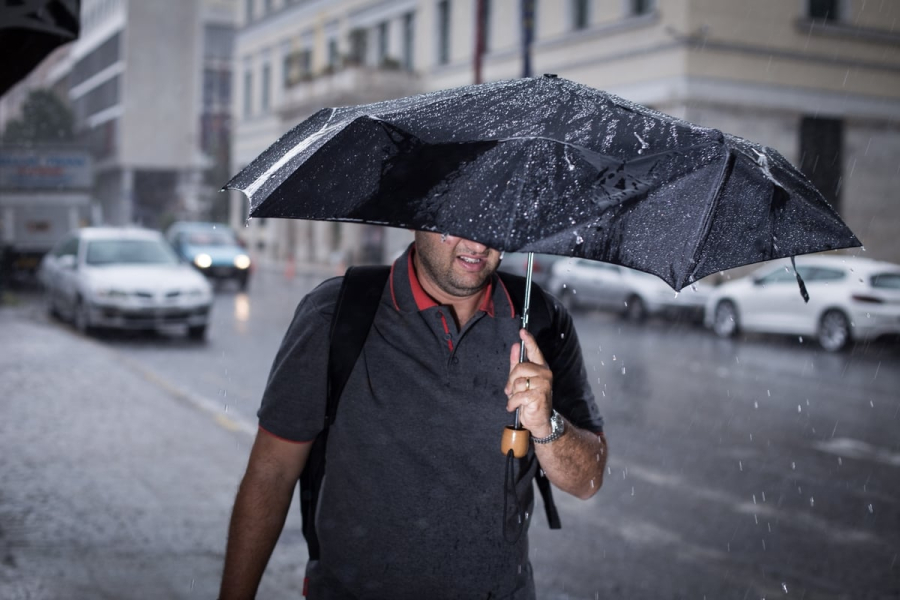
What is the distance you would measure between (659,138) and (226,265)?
2390 cm

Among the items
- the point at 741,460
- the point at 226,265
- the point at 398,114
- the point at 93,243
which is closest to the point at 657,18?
the point at 226,265

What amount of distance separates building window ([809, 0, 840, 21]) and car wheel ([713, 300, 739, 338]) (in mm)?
10939

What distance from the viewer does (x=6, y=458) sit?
6.64 m

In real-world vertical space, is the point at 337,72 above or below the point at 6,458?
above

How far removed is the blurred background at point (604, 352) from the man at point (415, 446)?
548mm

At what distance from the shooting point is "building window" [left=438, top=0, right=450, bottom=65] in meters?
34.1

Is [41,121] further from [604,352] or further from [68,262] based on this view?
[604,352]

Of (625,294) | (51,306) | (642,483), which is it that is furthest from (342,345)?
(625,294)

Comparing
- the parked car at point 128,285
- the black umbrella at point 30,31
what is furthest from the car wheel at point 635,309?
the black umbrella at point 30,31

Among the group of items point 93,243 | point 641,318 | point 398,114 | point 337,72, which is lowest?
point 641,318

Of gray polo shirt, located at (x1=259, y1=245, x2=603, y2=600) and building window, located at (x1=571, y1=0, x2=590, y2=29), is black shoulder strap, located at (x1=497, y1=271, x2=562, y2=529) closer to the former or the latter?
gray polo shirt, located at (x1=259, y1=245, x2=603, y2=600)

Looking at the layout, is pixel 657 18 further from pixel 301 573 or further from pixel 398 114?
pixel 398 114

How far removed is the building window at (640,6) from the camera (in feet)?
83.1

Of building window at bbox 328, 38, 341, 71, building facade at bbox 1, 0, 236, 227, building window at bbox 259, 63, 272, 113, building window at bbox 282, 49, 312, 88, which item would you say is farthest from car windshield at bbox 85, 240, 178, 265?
building facade at bbox 1, 0, 236, 227
